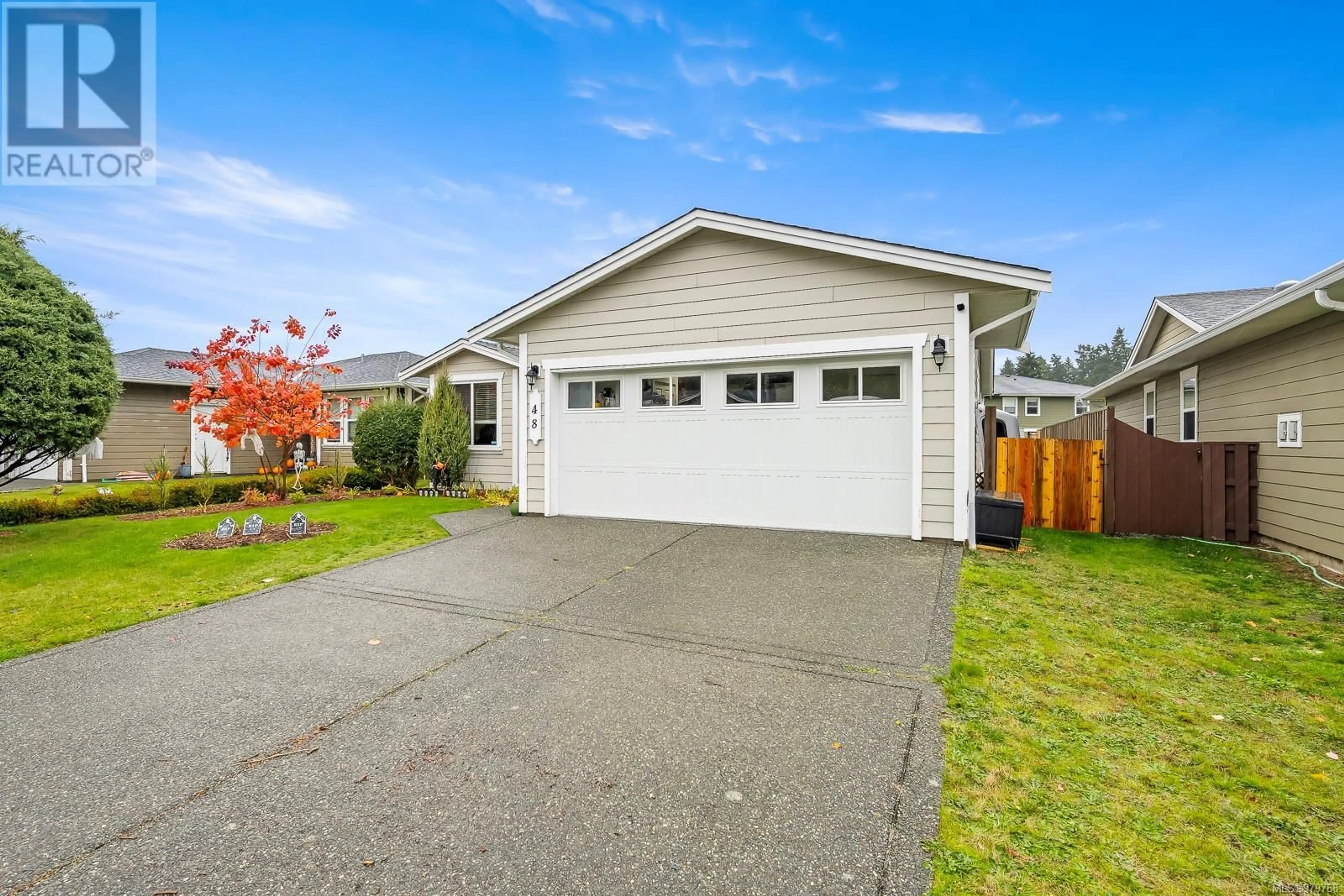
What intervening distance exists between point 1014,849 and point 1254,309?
26.0 feet

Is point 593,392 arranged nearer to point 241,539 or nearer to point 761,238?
point 761,238

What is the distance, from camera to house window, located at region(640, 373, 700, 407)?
784 centimetres

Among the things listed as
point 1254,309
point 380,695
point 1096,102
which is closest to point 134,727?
point 380,695

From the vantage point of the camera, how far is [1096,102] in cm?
1236

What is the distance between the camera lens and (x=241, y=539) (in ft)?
25.1

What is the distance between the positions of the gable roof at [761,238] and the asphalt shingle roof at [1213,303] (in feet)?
20.7

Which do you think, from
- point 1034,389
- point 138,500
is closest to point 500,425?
point 138,500

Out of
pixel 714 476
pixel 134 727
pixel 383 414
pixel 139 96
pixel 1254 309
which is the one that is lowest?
pixel 134 727

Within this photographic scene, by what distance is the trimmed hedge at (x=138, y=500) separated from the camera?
927cm

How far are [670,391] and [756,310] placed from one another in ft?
5.51

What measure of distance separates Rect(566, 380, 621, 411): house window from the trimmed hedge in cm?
797

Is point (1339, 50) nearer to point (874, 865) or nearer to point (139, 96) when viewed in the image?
point (874, 865)

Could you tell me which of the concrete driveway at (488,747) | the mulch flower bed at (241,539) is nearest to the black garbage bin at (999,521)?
the concrete driveway at (488,747)

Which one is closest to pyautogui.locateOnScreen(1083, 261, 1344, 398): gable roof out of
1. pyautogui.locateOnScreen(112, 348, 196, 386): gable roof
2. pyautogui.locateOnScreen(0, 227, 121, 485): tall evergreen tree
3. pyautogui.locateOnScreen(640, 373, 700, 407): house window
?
pyautogui.locateOnScreen(640, 373, 700, 407): house window
